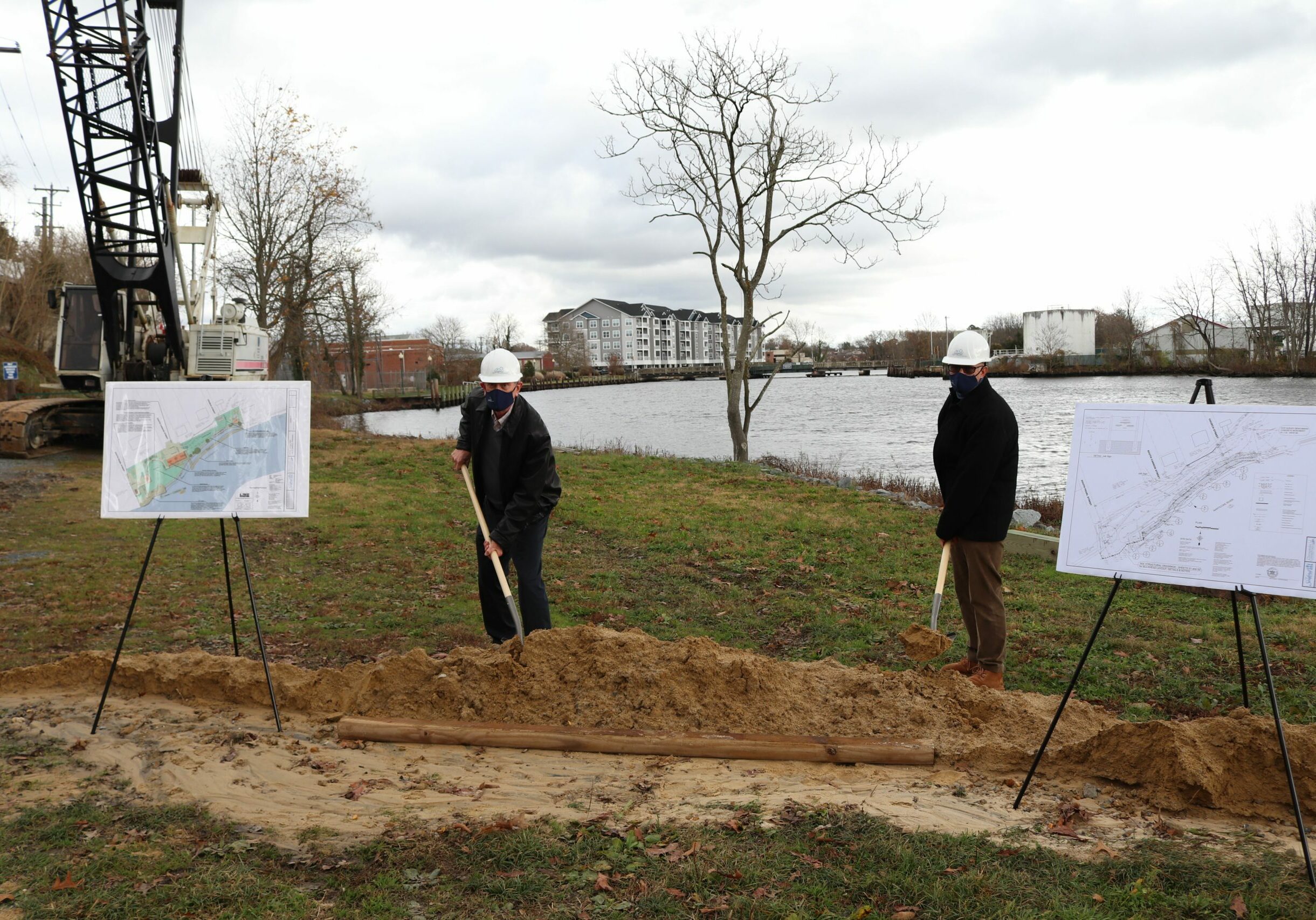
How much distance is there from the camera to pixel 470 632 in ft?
25.9

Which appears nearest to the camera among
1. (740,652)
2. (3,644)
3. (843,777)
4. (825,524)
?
(843,777)

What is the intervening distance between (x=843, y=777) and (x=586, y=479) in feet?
41.5

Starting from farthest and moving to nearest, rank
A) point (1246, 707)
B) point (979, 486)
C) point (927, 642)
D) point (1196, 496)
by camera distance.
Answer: point (927, 642) < point (979, 486) < point (1246, 707) < point (1196, 496)

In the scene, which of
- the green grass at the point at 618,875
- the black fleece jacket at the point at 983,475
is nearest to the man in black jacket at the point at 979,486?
the black fleece jacket at the point at 983,475

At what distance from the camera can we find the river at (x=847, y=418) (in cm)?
2812

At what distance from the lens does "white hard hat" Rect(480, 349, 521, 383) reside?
6473 mm

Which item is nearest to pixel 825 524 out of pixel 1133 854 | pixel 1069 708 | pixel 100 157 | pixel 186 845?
pixel 1069 708

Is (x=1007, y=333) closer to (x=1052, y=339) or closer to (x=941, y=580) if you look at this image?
(x=1052, y=339)

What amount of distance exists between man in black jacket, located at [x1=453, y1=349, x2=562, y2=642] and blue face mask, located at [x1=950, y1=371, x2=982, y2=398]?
9.67ft

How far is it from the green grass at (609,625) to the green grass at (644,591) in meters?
0.04

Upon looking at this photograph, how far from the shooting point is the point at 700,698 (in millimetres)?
5680

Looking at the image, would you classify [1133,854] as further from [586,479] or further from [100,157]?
[100,157]

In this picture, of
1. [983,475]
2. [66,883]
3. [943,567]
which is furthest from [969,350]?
[66,883]

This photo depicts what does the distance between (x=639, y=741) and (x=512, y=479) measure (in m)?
2.27
